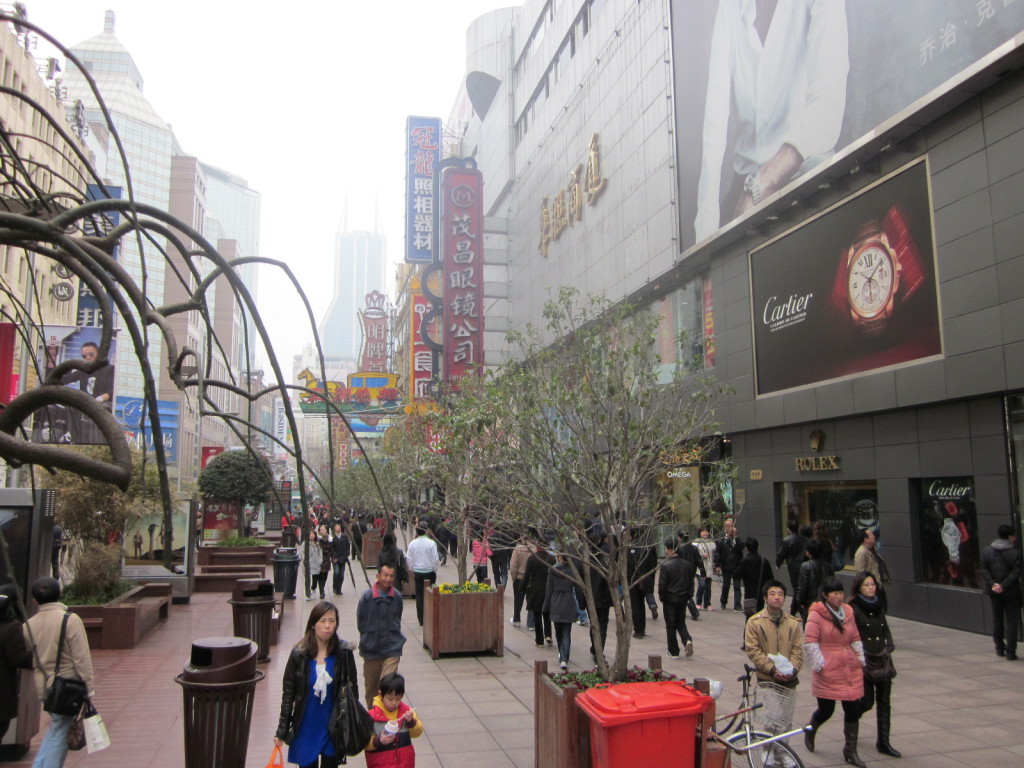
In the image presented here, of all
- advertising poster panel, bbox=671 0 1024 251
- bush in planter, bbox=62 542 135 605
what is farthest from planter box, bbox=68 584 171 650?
Result: advertising poster panel, bbox=671 0 1024 251

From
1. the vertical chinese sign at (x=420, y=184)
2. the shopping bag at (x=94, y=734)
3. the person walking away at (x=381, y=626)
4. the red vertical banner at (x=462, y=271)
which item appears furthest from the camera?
the vertical chinese sign at (x=420, y=184)

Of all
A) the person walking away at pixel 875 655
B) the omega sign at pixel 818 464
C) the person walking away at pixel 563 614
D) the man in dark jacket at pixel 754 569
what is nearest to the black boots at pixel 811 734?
the person walking away at pixel 875 655

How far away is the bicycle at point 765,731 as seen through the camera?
5977 mm

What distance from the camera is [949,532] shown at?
14.1 m

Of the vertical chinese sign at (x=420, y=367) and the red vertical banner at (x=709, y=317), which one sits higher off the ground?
the vertical chinese sign at (x=420, y=367)

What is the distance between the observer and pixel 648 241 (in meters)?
26.2

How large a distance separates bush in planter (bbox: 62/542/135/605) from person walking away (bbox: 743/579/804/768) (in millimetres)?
11227

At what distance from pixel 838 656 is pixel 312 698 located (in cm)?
436

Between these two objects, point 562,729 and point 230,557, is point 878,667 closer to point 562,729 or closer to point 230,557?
point 562,729

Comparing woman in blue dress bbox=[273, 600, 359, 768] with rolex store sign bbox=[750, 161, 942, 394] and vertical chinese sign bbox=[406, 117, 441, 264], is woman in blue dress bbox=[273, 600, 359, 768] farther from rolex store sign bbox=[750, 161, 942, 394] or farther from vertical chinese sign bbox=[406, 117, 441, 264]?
vertical chinese sign bbox=[406, 117, 441, 264]

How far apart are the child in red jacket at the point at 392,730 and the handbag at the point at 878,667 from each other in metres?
4.11

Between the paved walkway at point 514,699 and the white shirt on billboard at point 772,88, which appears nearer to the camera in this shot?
the paved walkway at point 514,699

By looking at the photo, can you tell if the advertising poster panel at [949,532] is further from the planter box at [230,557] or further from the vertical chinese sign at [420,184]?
the vertical chinese sign at [420,184]

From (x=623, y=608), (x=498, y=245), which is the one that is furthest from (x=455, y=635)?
(x=498, y=245)
